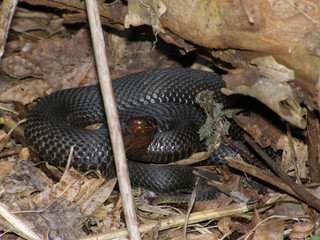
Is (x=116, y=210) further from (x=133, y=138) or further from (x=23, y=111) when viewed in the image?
(x=23, y=111)

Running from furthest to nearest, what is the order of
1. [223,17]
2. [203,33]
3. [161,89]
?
[161,89], [203,33], [223,17]

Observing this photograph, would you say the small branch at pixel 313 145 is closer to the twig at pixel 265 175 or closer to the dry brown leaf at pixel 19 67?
the twig at pixel 265 175

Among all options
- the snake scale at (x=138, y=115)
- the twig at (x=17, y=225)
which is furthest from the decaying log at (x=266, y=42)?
the twig at (x=17, y=225)

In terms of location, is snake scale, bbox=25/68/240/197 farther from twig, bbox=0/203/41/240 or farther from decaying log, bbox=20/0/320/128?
decaying log, bbox=20/0/320/128

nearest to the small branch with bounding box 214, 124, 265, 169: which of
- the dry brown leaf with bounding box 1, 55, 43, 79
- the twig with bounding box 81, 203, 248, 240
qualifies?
the twig with bounding box 81, 203, 248, 240

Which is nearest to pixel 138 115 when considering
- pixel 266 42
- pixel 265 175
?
pixel 265 175

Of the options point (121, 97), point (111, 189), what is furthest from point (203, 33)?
point (121, 97)
